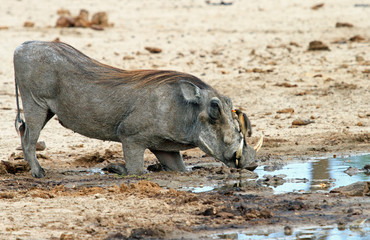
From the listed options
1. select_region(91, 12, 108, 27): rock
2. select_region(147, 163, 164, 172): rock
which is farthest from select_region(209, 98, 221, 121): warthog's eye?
select_region(91, 12, 108, 27): rock

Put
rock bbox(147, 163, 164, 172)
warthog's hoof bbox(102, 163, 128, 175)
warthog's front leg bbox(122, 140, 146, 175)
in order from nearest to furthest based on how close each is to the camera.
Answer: warthog's front leg bbox(122, 140, 146, 175) < warthog's hoof bbox(102, 163, 128, 175) < rock bbox(147, 163, 164, 172)

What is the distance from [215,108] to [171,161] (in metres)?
0.83

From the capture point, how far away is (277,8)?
714 inches

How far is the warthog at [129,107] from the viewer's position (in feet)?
20.9

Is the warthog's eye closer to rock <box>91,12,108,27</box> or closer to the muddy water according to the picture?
the muddy water

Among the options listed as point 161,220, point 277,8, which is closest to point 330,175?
point 161,220

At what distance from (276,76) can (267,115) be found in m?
1.93

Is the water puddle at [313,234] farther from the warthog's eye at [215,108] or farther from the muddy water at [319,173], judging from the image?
the warthog's eye at [215,108]

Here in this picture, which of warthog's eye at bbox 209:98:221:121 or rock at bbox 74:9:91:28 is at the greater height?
warthog's eye at bbox 209:98:221:121

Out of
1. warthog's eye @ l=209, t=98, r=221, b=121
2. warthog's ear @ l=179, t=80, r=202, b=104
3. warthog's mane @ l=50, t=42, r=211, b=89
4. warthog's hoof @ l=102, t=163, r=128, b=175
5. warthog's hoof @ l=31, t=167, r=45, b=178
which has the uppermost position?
warthog's mane @ l=50, t=42, r=211, b=89

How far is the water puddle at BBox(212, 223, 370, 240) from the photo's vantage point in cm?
447

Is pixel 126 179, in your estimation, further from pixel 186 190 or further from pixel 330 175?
pixel 330 175

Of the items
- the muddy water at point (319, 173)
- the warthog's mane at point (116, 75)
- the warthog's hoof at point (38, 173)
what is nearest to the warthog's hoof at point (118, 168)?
the warthog's hoof at point (38, 173)

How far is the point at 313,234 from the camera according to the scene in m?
4.54
